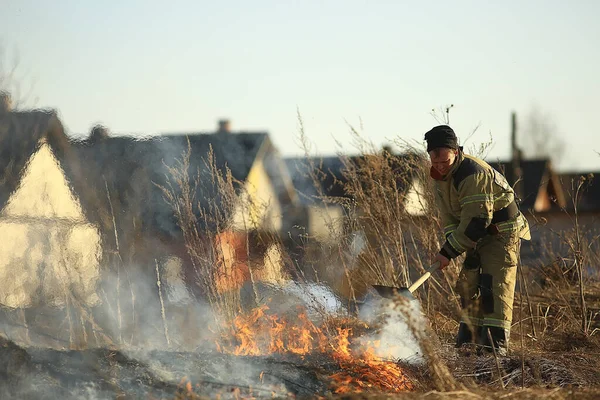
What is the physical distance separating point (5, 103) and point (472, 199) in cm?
487

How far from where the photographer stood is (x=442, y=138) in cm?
491

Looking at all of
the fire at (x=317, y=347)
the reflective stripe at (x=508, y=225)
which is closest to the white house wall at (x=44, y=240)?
the fire at (x=317, y=347)

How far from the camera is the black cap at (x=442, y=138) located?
16.1 ft

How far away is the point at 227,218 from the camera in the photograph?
657 centimetres

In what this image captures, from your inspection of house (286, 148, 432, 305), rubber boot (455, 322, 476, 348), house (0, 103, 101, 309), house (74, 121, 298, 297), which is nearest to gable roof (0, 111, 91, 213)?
house (0, 103, 101, 309)

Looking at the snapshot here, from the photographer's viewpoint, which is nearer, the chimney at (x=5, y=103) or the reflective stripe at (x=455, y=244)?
the reflective stripe at (x=455, y=244)

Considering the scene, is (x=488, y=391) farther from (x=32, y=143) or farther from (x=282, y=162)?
(x=282, y=162)

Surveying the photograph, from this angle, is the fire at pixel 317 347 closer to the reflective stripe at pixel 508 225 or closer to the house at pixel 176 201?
the house at pixel 176 201

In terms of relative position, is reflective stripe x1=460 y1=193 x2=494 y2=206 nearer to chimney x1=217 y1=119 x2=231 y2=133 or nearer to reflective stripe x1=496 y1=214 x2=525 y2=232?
reflective stripe x1=496 y1=214 x2=525 y2=232

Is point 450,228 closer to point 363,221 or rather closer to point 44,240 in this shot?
point 363,221

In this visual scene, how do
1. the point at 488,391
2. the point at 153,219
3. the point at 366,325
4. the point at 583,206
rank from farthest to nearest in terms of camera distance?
the point at 583,206 → the point at 153,219 → the point at 366,325 → the point at 488,391

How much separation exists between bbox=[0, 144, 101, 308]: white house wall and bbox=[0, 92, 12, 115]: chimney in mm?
530

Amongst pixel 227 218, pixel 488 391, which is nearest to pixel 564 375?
pixel 488 391

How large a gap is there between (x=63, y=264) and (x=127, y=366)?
273 centimetres
